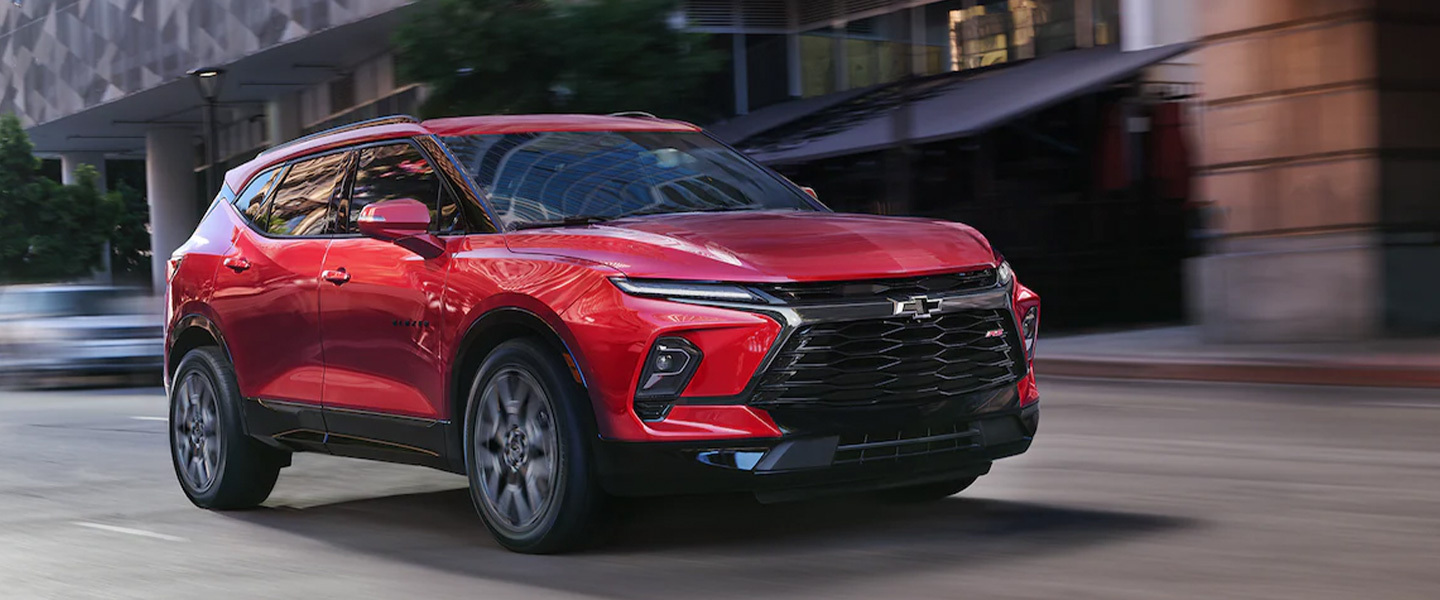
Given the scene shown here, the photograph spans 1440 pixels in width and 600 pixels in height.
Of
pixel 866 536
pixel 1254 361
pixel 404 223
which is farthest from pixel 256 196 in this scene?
pixel 1254 361

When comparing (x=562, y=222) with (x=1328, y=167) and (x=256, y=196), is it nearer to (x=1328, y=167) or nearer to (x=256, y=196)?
(x=256, y=196)

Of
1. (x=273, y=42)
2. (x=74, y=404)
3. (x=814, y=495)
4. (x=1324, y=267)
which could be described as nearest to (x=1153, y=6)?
(x=1324, y=267)

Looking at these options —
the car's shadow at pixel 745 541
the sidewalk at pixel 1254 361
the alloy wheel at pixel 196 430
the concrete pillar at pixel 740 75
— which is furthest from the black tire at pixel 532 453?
the concrete pillar at pixel 740 75

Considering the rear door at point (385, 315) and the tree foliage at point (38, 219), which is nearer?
the rear door at point (385, 315)

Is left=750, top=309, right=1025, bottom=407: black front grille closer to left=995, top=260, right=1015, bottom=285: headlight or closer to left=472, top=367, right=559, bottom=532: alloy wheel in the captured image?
left=995, top=260, right=1015, bottom=285: headlight

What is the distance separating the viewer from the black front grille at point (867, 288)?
5.94 m

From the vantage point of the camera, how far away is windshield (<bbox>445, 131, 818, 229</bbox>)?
272 inches

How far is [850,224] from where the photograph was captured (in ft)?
21.4

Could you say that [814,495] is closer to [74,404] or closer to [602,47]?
[74,404]

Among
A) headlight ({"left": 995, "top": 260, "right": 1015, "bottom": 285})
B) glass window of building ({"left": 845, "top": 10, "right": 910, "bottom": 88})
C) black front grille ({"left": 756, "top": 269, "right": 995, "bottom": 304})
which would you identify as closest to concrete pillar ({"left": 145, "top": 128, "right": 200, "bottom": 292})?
glass window of building ({"left": 845, "top": 10, "right": 910, "bottom": 88})

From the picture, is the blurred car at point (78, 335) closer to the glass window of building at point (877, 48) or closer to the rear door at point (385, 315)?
the glass window of building at point (877, 48)

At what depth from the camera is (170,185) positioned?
55.7 meters

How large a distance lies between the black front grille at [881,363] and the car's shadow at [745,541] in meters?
0.55

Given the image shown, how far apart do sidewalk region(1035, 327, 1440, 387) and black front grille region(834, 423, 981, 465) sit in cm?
865
